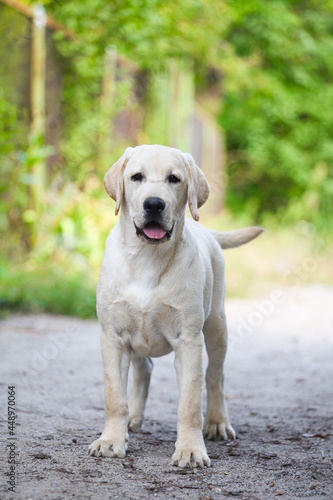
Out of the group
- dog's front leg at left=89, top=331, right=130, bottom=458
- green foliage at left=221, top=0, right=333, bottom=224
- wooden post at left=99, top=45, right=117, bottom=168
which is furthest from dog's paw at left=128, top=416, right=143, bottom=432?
green foliage at left=221, top=0, right=333, bottom=224

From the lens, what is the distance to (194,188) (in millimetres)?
3238

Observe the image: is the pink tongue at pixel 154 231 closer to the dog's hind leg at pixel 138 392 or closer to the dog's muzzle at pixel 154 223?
the dog's muzzle at pixel 154 223

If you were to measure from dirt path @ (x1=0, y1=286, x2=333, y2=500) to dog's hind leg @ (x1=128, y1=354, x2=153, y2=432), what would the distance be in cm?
10

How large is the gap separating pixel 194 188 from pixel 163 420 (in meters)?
1.45

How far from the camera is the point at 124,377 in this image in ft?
10.3

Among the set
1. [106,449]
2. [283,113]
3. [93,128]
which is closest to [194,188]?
[106,449]

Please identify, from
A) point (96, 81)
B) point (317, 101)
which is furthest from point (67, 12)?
point (317, 101)

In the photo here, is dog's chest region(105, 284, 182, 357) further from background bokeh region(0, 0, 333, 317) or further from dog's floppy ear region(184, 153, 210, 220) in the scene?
background bokeh region(0, 0, 333, 317)

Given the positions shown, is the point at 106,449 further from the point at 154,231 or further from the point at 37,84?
the point at 37,84

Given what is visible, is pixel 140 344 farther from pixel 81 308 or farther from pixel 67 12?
pixel 67 12

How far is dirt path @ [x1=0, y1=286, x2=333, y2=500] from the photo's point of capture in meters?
2.63

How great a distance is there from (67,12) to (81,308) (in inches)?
147

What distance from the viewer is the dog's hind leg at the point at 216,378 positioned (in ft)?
11.7

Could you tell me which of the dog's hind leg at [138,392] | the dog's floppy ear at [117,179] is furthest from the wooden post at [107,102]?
the dog's floppy ear at [117,179]
